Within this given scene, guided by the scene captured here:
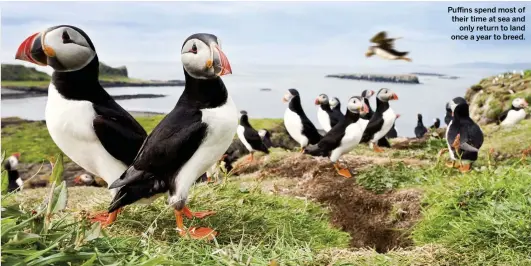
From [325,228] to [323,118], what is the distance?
573 cm

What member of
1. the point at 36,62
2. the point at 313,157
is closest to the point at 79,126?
the point at 36,62

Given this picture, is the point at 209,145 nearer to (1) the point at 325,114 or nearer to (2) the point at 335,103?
(1) the point at 325,114

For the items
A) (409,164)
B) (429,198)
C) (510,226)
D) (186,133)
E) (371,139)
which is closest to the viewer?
(186,133)

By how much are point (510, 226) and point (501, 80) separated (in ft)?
53.0

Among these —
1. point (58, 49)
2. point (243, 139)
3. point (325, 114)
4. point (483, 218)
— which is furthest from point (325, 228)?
point (325, 114)

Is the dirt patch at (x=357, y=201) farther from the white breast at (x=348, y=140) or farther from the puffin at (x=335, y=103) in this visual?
the puffin at (x=335, y=103)

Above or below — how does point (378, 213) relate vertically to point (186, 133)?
below

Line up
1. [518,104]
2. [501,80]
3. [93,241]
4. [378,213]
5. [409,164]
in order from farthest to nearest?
[501,80] → [518,104] → [409,164] → [378,213] → [93,241]

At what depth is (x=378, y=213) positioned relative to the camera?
6141mm

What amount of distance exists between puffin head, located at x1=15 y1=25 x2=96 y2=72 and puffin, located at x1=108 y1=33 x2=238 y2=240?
0.66m

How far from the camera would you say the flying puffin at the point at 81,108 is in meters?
3.81

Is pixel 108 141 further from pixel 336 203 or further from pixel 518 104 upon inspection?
pixel 518 104

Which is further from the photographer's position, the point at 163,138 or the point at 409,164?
the point at 409,164

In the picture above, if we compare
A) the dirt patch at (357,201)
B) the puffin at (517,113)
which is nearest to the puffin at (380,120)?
the dirt patch at (357,201)
